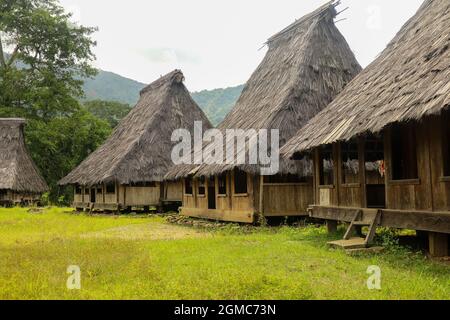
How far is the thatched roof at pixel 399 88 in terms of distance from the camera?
28.1ft

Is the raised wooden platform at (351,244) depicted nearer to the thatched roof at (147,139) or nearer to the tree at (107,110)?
the thatched roof at (147,139)

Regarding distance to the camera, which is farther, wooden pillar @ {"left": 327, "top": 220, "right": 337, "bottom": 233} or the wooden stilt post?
the wooden stilt post

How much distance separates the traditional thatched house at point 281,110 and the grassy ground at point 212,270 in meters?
3.11

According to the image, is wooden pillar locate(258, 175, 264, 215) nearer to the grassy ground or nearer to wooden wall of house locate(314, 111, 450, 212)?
the grassy ground

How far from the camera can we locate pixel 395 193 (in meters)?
9.97

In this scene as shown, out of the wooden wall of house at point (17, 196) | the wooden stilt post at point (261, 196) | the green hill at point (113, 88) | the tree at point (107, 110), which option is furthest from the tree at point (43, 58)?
the green hill at point (113, 88)

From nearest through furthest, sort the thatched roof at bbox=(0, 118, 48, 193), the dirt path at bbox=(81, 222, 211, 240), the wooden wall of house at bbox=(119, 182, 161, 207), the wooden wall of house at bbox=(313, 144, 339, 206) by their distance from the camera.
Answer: the wooden wall of house at bbox=(313, 144, 339, 206) → the dirt path at bbox=(81, 222, 211, 240) → the wooden wall of house at bbox=(119, 182, 161, 207) → the thatched roof at bbox=(0, 118, 48, 193)

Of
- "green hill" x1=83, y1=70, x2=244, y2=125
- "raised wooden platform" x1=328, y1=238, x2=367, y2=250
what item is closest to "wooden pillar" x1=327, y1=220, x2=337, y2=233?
"raised wooden platform" x1=328, y1=238, x2=367, y2=250

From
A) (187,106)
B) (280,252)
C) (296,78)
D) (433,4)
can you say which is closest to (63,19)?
(187,106)

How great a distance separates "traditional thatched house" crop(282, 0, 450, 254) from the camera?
340 inches

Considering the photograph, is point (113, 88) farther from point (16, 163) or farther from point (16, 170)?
point (16, 170)

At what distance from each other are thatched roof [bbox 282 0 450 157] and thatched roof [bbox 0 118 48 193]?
23.9 m
